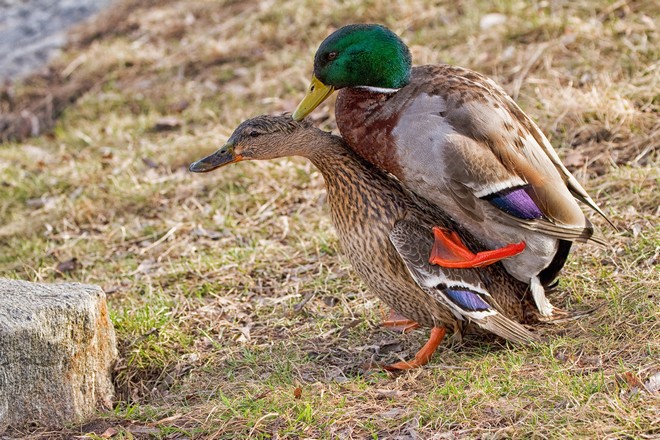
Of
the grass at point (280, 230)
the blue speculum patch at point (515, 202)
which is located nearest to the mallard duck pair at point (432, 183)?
the blue speculum patch at point (515, 202)

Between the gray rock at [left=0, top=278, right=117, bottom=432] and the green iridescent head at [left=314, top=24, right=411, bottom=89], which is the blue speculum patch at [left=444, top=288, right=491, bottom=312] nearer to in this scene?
the green iridescent head at [left=314, top=24, right=411, bottom=89]

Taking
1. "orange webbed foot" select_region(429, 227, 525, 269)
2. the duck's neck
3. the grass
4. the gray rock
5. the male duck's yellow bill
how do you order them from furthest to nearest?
the male duck's yellow bill, the duck's neck, "orange webbed foot" select_region(429, 227, 525, 269), the gray rock, the grass

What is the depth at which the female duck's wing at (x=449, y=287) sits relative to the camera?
343 cm

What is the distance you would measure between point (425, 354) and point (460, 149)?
0.79m

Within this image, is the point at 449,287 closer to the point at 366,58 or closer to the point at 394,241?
the point at 394,241

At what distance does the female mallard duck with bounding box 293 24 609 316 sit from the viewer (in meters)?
3.42

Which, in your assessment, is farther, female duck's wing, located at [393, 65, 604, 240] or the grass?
female duck's wing, located at [393, 65, 604, 240]

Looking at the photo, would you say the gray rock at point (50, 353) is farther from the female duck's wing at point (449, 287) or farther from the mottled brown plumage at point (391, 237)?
the female duck's wing at point (449, 287)

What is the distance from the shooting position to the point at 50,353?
133 inches

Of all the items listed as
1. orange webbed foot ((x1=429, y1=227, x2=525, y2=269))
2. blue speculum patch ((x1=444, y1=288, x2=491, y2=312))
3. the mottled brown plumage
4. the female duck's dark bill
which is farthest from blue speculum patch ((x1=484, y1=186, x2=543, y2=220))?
the female duck's dark bill

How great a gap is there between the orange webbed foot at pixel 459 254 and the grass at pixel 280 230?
0.36 m

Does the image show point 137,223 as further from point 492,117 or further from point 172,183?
point 492,117

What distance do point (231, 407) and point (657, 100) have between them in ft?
10.4

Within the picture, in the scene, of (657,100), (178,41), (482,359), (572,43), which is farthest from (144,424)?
(178,41)
